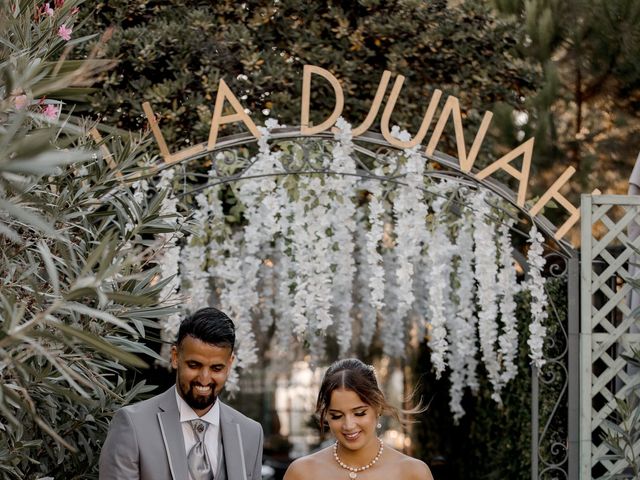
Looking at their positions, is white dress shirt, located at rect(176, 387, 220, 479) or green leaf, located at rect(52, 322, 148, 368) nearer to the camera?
green leaf, located at rect(52, 322, 148, 368)

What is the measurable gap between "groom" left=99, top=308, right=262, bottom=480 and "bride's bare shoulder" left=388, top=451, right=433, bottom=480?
0.52 metres

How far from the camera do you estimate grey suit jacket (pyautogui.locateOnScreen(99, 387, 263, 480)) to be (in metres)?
3.47

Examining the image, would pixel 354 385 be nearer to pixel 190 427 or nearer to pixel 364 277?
pixel 190 427

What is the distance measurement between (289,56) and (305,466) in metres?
4.69

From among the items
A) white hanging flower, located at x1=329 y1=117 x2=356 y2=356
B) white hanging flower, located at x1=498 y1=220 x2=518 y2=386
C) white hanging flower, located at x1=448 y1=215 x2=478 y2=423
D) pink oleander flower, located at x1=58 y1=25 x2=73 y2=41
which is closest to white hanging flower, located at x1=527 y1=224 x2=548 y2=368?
white hanging flower, located at x1=498 y1=220 x2=518 y2=386

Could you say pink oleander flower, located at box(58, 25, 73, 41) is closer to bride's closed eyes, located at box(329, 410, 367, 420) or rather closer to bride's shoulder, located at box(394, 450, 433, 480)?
bride's closed eyes, located at box(329, 410, 367, 420)

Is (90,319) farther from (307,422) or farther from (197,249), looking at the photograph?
(307,422)

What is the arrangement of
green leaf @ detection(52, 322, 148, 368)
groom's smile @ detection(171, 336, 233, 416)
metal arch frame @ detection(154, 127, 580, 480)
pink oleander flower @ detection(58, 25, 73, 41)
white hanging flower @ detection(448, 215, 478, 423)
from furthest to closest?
white hanging flower @ detection(448, 215, 478, 423) → metal arch frame @ detection(154, 127, 580, 480) → pink oleander flower @ detection(58, 25, 73, 41) → groom's smile @ detection(171, 336, 233, 416) → green leaf @ detection(52, 322, 148, 368)

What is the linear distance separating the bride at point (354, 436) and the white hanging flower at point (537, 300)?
2.69m

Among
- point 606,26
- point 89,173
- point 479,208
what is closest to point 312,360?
point 479,208

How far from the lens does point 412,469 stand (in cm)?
358

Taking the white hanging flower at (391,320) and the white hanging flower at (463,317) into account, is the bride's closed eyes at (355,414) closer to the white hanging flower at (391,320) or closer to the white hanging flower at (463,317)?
the white hanging flower at (463,317)

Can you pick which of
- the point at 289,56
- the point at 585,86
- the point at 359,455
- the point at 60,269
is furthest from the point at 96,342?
the point at 585,86

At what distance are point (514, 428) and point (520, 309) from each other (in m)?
0.83
